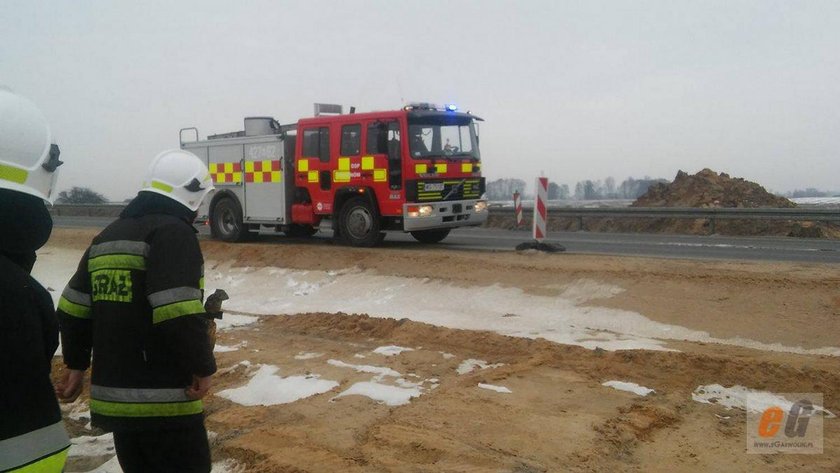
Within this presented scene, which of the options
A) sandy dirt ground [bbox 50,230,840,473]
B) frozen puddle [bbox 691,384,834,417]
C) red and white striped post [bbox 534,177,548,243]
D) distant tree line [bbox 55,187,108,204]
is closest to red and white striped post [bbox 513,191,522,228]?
red and white striped post [bbox 534,177,548,243]

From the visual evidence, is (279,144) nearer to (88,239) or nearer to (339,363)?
(88,239)

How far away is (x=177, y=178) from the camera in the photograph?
132 inches

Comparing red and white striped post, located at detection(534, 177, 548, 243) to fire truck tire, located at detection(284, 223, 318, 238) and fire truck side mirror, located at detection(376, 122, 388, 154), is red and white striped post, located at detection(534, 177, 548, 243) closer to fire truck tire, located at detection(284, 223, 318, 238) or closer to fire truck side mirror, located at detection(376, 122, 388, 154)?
fire truck side mirror, located at detection(376, 122, 388, 154)

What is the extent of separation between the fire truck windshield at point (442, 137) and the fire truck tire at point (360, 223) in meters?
1.48

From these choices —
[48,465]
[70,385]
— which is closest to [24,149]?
[48,465]

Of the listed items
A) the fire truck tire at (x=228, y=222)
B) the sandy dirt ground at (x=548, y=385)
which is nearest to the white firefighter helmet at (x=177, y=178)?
the sandy dirt ground at (x=548, y=385)

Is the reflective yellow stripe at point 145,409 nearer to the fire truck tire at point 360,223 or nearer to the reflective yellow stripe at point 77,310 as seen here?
the reflective yellow stripe at point 77,310

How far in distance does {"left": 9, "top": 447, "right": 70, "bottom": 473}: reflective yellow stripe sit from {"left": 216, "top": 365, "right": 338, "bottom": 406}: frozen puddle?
3568 millimetres

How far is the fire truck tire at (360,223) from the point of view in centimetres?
1370

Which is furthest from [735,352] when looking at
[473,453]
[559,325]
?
[473,453]

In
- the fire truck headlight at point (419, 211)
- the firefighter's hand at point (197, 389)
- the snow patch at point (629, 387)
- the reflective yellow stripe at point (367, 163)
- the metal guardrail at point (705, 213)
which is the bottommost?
the snow patch at point (629, 387)

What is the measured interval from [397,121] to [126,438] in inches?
415

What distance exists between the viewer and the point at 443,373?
6.26m

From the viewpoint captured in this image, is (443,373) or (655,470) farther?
(443,373)
